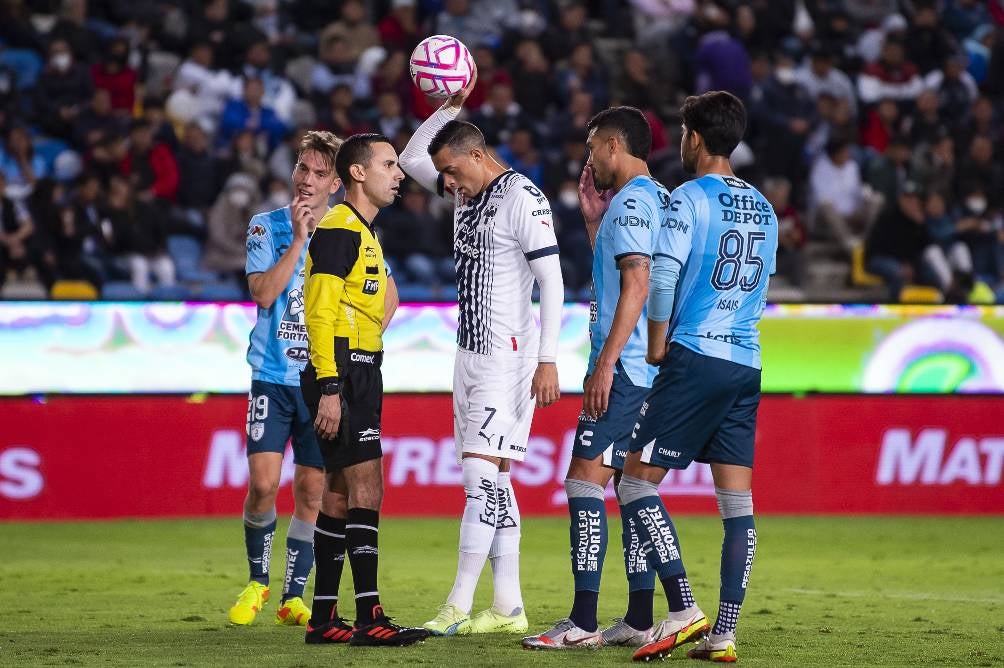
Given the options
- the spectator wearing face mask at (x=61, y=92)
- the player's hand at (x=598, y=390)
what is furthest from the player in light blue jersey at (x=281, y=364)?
the spectator wearing face mask at (x=61, y=92)

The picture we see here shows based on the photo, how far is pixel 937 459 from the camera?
43.4 ft

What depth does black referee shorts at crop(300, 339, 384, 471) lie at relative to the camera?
6781 mm

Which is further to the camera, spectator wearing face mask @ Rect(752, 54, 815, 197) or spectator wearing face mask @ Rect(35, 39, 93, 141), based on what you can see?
spectator wearing face mask @ Rect(752, 54, 815, 197)

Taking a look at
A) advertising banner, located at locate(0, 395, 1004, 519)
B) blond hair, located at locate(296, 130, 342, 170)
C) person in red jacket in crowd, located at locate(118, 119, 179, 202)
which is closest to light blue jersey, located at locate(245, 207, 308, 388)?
blond hair, located at locate(296, 130, 342, 170)

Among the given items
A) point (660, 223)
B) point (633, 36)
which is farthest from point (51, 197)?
point (660, 223)

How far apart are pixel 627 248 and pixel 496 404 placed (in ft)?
3.31

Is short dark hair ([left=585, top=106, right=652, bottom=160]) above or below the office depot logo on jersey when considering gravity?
above

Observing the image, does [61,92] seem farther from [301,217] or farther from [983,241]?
[983,241]

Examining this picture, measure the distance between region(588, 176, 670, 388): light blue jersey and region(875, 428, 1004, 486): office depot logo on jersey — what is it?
655 centimetres

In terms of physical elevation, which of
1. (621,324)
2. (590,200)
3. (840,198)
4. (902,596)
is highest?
(840,198)

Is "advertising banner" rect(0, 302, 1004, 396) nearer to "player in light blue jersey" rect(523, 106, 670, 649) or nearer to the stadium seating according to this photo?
the stadium seating

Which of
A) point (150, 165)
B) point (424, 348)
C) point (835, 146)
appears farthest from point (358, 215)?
point (835, 146)

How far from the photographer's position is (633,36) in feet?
65.9

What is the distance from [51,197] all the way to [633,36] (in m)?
8.46
